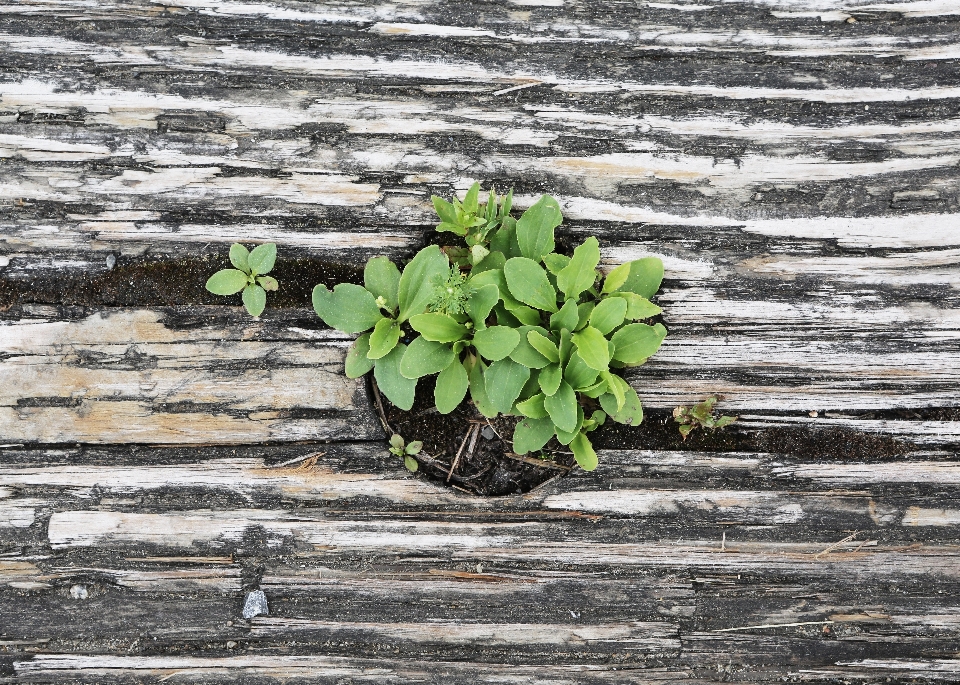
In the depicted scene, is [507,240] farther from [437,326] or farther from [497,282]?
[437,326]

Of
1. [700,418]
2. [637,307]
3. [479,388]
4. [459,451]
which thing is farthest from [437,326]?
[700,418]

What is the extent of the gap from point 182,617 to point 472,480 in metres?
1.52

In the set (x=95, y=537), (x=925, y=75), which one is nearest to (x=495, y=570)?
(x=95, y=537)

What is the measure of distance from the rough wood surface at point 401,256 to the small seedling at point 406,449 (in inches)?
3.2

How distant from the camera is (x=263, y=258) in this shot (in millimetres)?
3049

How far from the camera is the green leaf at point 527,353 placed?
9.10 feet

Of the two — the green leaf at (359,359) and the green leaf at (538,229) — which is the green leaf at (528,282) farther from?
the green leaf at (359,359)

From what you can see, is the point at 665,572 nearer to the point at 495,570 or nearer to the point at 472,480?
the point at 495,570

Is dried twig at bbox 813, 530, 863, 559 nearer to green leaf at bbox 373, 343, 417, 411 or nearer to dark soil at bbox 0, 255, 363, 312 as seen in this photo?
green leaf at bbox 373, 343, 417, 411

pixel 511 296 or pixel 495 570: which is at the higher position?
pixel 511 296

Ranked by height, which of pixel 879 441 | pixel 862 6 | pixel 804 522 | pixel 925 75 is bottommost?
pixel 804 522

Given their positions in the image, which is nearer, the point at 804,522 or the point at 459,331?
the point at 459,331

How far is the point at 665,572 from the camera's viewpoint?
3.27m

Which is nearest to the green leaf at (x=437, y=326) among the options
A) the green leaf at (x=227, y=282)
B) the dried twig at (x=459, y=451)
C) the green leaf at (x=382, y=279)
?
the green leaf at (x=382, y=279)
